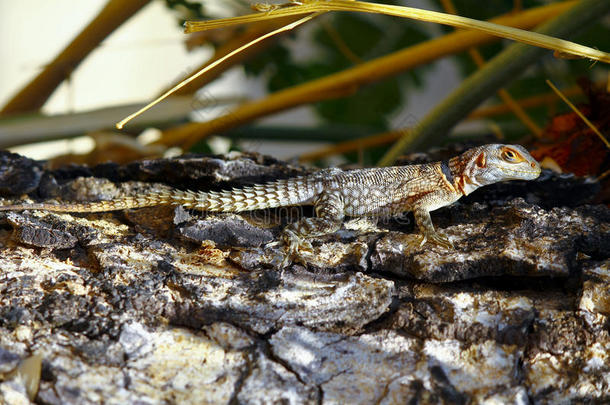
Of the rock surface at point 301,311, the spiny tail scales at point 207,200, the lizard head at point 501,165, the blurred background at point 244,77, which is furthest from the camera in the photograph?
the blurred background at point 244,77

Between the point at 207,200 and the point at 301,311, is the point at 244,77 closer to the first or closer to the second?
the point at 207,200

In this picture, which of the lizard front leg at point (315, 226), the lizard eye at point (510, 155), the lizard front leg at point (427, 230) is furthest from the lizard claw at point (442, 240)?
the lizard eye at point (510, 155)

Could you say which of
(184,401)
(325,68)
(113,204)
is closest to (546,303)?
(184,401)

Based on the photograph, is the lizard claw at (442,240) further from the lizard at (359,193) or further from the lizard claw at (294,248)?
the lizard claw at (294,248)

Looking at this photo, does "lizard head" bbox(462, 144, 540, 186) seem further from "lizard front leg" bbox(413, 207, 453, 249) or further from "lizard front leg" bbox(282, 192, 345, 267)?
"lizard front leg" bbox(282, 192, 345, 267)

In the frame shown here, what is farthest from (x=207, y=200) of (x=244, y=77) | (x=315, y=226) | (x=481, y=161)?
(x=244, y=77)

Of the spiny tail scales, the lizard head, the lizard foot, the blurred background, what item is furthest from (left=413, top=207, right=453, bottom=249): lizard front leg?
the blurred background

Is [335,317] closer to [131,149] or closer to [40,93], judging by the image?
[131,149]
